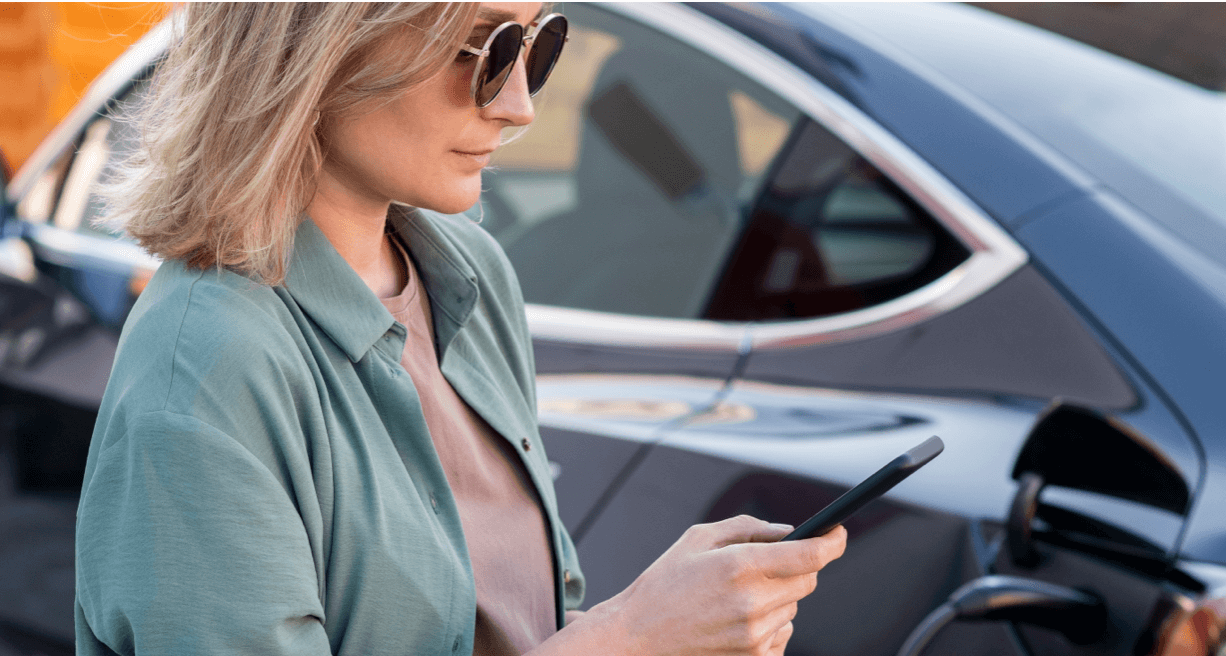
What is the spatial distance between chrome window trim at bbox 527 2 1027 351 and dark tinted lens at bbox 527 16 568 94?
668 mm

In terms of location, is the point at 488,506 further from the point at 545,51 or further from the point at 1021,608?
the point at 1021,608

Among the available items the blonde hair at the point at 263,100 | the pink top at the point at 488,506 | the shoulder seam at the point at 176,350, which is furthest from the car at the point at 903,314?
the shoulder seam at the point at 176,350

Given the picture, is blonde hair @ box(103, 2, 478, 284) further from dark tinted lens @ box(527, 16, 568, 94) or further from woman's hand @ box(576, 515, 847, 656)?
woman's hand @ box(576, 515, 847, 656)

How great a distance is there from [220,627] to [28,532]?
2076mm

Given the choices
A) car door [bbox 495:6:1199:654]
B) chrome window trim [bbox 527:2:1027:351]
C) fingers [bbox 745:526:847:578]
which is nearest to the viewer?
fingers [bbox 745:526:847:578]

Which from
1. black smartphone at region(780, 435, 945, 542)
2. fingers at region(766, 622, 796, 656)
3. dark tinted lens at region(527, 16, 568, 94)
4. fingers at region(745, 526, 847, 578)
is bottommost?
fingers at region(766, 622, 796, 656)

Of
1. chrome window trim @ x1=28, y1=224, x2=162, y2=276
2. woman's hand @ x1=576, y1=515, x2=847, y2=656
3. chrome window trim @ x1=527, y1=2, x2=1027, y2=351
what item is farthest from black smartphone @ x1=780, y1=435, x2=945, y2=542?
chrome window trim @ x1=28, y1=224, x2=162, y2=276

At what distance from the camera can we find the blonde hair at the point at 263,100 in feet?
3.42

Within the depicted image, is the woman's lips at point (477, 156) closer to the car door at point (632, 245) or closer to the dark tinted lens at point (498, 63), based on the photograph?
the dark tinted lens at point (498, 63)

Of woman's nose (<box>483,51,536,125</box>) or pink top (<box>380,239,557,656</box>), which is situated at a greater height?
woman's nose (<box>483,51,536,125</box>)

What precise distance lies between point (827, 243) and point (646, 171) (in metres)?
0.46

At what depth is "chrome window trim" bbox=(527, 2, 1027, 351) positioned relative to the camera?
1682 millimetres

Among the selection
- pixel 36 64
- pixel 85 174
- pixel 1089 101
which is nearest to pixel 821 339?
pixel 1089 101

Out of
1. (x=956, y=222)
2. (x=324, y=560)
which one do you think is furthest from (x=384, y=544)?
(x=956, y=222)
